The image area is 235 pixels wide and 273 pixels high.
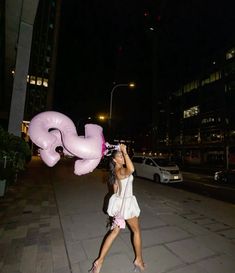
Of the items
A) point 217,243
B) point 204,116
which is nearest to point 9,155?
point 217,243

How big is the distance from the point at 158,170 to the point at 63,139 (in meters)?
11.0

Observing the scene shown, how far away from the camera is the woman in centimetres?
327

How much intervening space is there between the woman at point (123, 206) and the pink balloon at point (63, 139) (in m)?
0.51

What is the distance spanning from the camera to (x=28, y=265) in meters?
3.40

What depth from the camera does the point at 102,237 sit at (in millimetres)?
4559

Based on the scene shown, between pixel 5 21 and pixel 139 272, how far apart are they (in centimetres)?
1278

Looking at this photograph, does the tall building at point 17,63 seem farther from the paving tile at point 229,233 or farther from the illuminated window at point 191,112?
the illuminated window at point 191,112

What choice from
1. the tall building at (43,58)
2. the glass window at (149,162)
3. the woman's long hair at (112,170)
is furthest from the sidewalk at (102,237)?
the tall building at (43,58)

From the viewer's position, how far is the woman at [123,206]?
3271 mm

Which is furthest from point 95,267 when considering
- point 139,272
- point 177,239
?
point 177,239

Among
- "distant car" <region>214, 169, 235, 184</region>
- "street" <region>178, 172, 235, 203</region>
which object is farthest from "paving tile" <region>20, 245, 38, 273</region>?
"distant car" <region>214, 169, 235, 184</region>

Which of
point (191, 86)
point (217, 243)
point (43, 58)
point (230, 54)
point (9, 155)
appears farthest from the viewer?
point (43, 58)

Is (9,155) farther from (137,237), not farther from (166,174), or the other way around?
(166,174)

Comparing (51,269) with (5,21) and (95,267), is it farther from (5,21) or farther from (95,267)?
(5,21)
